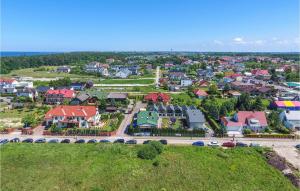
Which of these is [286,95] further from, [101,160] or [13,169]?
[13,169]

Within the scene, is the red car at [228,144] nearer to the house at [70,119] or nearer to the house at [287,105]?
the house at [70,119]

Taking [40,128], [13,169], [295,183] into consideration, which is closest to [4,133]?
[40,128]

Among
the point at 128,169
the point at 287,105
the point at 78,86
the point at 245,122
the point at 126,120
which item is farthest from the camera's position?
the point at 78,86

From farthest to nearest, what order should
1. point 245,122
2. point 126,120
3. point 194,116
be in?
1. point 126,120
2. point 194,116
3. point 245,122

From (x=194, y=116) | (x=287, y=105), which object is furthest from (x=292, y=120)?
(x=194, y=116)

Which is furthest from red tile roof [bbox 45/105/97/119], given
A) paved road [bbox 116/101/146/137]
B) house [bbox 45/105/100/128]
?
paved road [bbox 116/101/146/137]

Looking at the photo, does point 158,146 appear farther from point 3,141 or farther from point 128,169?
point 3,141

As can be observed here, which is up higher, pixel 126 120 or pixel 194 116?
pixel 194 116
